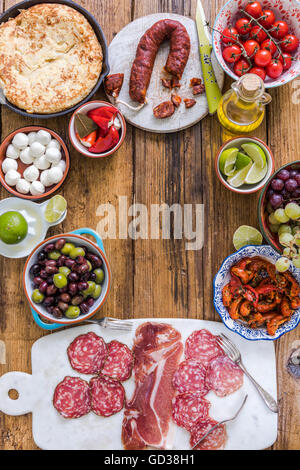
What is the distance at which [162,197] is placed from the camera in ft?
4.48

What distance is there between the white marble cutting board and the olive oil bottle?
664 mm

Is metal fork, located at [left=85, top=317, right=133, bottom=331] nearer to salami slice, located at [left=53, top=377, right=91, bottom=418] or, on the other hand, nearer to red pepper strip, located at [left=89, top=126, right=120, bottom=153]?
salami slice, located at [left=53, top=377, right=91, bottom=418]

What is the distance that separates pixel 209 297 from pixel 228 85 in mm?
722

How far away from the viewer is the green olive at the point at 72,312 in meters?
1.17

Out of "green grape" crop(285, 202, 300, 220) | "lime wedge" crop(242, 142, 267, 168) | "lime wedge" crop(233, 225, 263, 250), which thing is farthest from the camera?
"lime wedge" crop(233, 225, 263, 250)

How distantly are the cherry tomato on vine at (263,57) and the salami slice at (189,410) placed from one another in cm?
110

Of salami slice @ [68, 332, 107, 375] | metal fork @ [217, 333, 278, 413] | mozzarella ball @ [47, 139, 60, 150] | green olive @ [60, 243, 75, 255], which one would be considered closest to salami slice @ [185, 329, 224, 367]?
metal fork @ [217, 333, 278, 413]

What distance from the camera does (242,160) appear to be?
1232mm

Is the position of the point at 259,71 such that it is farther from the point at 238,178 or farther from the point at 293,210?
the point at 293,210

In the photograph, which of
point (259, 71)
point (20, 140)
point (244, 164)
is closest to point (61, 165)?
point (20, 140)

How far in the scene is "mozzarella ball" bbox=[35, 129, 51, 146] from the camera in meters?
1.28

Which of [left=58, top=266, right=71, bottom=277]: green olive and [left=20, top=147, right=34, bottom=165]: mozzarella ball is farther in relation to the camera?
[left=20, top=147, right=34, bottom=165]: mozzarella ball

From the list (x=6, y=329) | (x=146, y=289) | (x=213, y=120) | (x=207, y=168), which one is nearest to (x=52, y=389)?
(x=6, y=329)

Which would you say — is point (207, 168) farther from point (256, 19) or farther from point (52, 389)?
point (52, 389)
